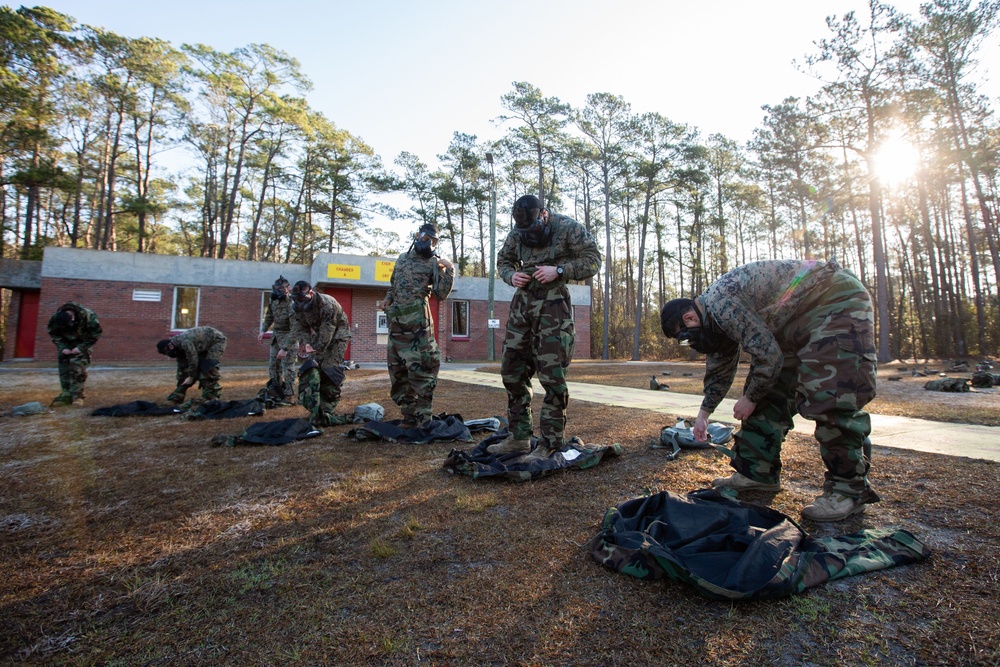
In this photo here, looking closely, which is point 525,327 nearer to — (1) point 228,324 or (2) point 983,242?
(1) point 228,324

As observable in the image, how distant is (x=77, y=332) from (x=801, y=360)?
8.87 metres

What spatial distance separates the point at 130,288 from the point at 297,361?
44.7ft

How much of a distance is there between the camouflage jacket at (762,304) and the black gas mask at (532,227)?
1302 millimetres

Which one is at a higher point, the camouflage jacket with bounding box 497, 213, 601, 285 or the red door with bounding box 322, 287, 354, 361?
the red door with bounding box 322, 287, 354, 361

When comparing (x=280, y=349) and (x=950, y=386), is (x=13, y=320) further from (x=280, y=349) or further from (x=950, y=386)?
(x=950, y=386)

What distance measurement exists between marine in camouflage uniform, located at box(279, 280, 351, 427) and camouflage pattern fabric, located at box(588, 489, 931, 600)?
3.87 metres

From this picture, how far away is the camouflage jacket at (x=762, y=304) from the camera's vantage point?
7.30 feet

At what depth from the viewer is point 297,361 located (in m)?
6.93

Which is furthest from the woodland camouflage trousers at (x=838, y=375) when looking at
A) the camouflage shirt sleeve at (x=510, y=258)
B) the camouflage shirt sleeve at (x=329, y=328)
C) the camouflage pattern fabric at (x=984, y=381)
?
the camouflage pattern fabric at (x=984, y=381)

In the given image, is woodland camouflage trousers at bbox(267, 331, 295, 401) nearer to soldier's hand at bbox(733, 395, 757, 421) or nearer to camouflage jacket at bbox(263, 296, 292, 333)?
camouflage jacket at bbox(263, 296, 292, 333)

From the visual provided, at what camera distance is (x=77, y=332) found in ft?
22.0

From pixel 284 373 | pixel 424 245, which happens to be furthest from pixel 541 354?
pixel 284 373

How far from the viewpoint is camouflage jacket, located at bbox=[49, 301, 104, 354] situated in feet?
21.5

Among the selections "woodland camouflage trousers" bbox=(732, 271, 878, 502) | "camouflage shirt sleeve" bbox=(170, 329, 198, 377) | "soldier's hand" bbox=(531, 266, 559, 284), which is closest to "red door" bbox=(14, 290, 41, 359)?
"camouflage shirt sleeve" bbox=(170, 329, 198, 377)
